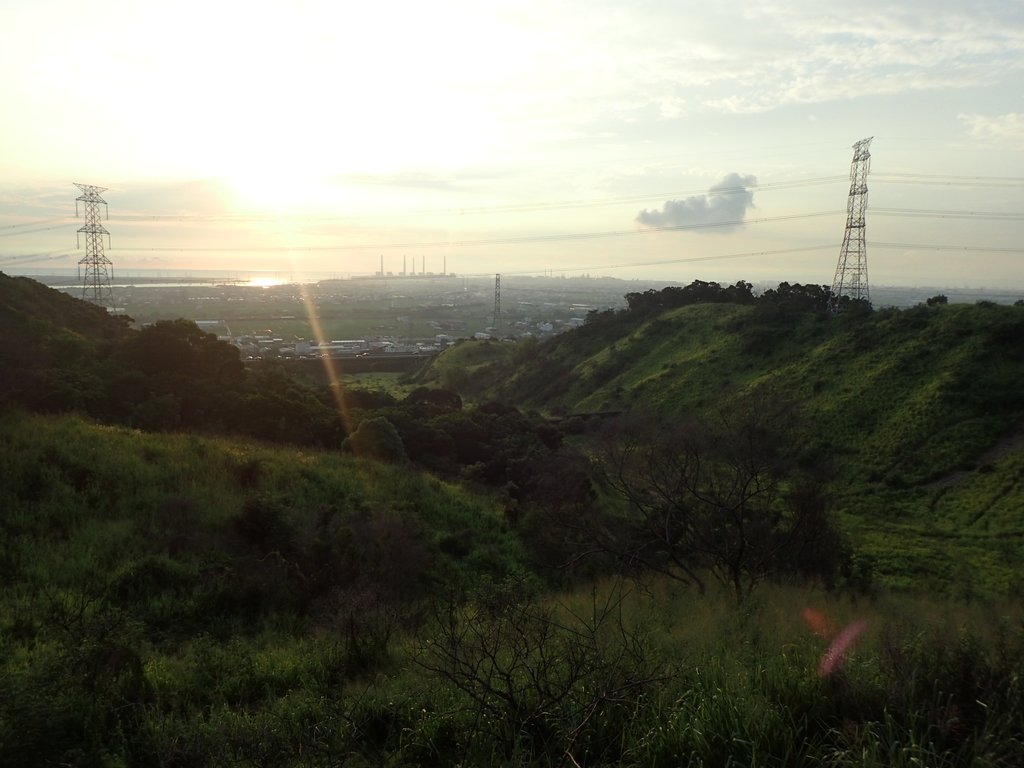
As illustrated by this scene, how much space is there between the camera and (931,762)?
3.51 metres

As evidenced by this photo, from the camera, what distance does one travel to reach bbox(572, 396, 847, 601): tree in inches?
409

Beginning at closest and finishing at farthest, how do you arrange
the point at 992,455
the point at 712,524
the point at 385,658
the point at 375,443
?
the point at 385,658, the point at 712,524, the point at 375,443, the point at 992,455

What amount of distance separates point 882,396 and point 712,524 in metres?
27.6

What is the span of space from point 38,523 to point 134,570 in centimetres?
262

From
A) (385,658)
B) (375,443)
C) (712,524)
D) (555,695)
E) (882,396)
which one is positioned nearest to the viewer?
(555,695)

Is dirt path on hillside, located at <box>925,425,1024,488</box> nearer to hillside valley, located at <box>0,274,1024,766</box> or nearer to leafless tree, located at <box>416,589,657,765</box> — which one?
hillside valley, located at <box>0,274,1024,766</box>

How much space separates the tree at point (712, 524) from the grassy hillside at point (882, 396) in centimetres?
496

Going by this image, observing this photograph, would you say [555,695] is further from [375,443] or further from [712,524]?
[375,443]

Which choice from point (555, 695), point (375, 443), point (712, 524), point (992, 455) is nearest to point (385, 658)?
point (555, 695)

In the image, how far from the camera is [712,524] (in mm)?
11906

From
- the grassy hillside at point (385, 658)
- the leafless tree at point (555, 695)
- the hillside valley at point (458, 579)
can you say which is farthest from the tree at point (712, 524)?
the leafless tree at point (555, 695)

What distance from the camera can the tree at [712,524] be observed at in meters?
10.4

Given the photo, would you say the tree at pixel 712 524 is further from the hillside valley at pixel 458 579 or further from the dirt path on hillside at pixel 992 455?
the dirt path on hillside at pixel 992 455

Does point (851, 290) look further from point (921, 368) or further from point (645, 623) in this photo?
point (645, 623)
